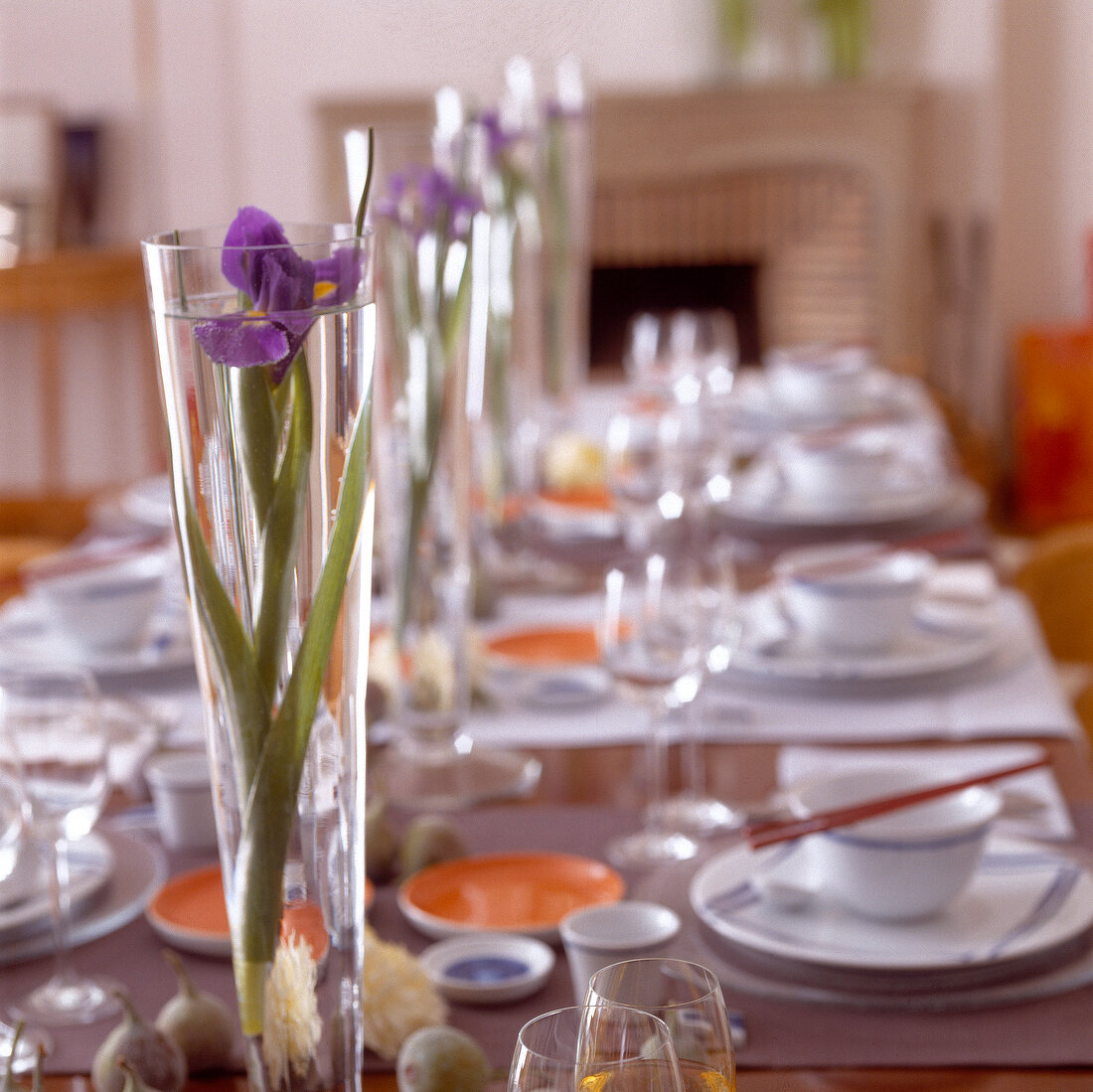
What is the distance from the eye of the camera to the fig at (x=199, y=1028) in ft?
2.32

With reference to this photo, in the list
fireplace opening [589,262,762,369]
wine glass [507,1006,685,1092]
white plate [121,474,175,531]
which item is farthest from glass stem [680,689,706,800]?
fireplace opening [589,262,762,369]

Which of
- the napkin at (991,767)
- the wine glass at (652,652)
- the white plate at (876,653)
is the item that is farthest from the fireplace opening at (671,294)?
the wine glass at (652,652)

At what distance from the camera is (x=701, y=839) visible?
97cm

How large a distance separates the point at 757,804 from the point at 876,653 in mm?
282

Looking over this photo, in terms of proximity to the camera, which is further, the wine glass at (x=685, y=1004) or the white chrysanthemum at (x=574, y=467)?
the white chrysanthemum at (x=574, y=467)

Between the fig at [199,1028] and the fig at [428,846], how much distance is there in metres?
0.22

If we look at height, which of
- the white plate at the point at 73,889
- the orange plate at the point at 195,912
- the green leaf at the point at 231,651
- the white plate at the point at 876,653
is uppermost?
the green leaf at the point at 231,651

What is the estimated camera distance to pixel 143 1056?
679mm

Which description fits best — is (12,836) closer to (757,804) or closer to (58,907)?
(58,907)

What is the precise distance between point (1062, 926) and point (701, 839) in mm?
249

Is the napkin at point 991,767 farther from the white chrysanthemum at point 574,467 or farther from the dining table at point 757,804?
the white chrysanthemum at point 574,467

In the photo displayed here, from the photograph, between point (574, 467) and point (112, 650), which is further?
point (574, 467)

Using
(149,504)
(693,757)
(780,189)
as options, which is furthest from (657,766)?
(780,189)

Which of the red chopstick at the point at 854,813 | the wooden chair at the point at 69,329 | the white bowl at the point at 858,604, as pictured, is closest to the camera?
the red chopstick at the point at 854,813
